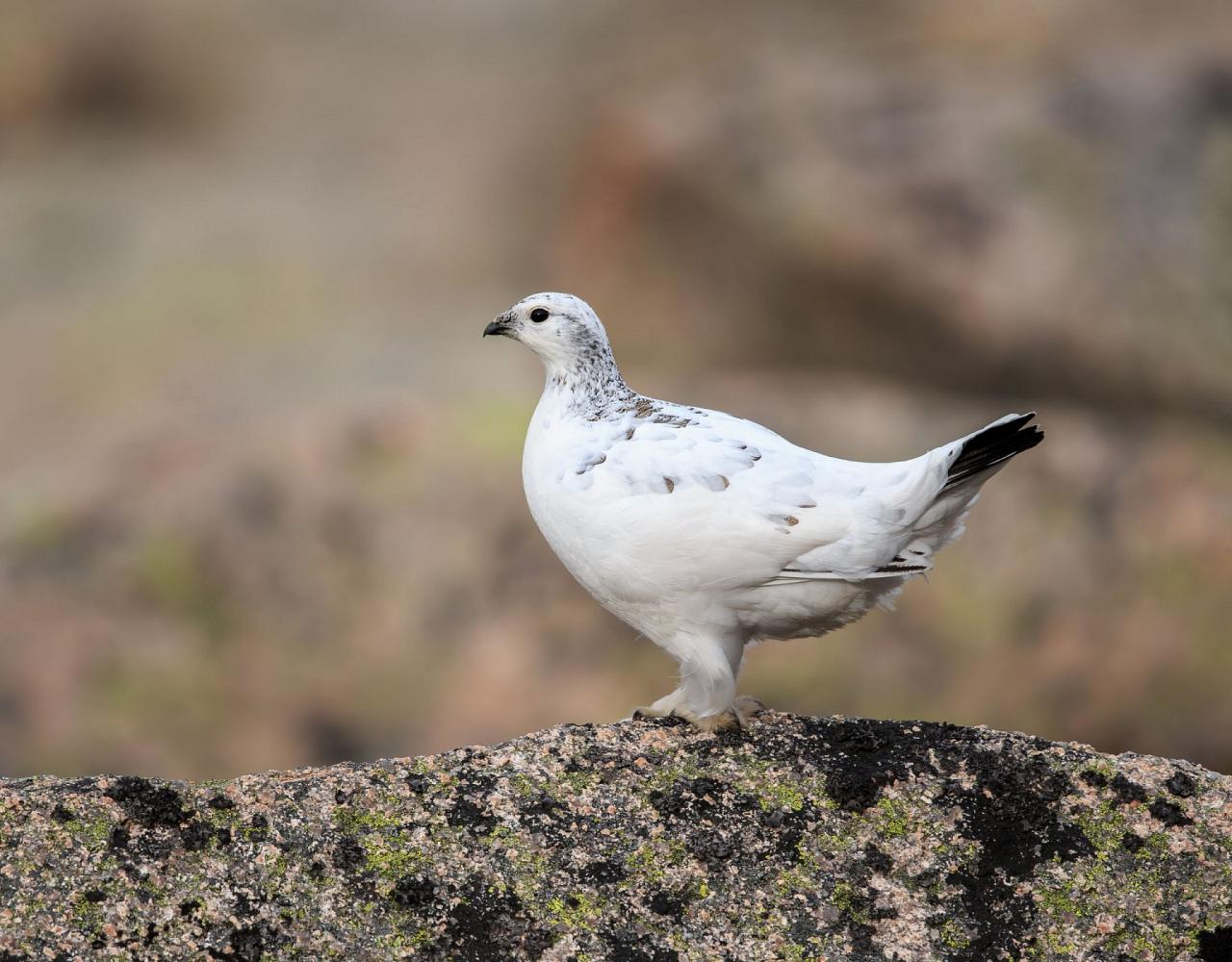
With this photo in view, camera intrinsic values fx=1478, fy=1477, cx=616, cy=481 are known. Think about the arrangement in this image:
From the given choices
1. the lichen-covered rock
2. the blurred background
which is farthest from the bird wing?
the blurred background

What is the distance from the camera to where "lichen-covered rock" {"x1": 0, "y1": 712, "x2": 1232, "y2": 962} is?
374 centimetres

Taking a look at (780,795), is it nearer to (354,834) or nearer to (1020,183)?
(354,834)

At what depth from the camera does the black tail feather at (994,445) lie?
4637 mm

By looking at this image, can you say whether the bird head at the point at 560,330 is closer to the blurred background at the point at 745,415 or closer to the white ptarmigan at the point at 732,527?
the white ptarmigan at the point at 732,527

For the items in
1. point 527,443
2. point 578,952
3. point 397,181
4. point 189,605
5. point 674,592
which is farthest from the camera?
point 397,181

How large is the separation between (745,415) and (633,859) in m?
8.68

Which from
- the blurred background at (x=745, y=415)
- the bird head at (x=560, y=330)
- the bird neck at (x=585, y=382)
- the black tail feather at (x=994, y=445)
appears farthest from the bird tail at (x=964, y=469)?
the blurred background at (x=745, y=415)

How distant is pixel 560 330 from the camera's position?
5578 millimetres

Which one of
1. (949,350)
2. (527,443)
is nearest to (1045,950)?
(527,443)

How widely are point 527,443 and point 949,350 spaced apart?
336 inches

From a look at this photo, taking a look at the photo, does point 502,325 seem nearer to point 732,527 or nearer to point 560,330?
point 560,330

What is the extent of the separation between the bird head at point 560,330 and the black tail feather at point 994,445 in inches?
59.3

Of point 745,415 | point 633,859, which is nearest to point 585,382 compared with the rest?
point 633,859

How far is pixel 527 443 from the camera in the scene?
548cm
